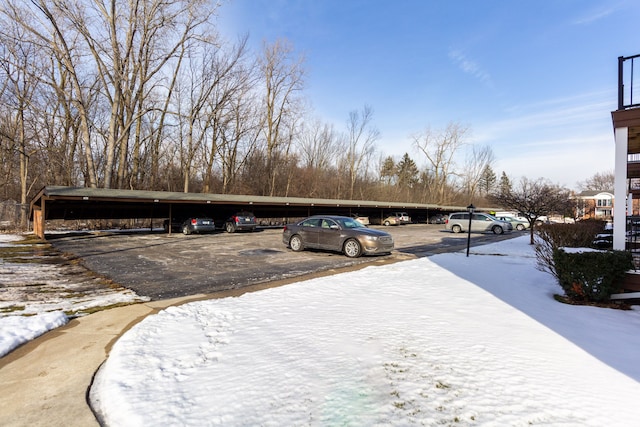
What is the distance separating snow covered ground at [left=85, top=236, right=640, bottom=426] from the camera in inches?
97.0

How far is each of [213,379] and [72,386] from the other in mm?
1307

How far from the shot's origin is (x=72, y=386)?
299 cm

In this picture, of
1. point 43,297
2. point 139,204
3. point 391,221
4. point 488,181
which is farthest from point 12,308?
point 488,181

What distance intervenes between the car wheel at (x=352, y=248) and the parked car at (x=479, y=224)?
49.9ft

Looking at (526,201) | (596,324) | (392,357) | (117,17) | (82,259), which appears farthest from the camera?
(117,17)

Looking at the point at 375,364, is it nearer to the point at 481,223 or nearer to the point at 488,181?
the point at 481,223

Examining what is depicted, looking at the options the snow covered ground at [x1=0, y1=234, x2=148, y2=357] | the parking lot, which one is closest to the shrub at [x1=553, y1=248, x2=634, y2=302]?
the parking lot

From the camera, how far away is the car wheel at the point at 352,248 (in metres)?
11.2

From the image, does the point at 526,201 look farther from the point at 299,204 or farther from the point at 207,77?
the point at 207,77

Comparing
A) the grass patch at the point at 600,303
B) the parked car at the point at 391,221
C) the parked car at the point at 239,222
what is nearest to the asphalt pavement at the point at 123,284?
the grass patch at the point at 600,303

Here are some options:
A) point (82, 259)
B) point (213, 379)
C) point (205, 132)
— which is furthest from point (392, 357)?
point (205, 132)

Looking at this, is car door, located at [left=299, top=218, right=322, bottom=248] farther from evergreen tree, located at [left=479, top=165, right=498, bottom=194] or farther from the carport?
evergreen tree, located at [left=479, top=165, right=498, bottom=194]

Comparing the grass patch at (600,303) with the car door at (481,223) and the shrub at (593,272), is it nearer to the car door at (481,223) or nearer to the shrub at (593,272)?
the shrub at (593,272)

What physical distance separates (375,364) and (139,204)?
73.9 feet
